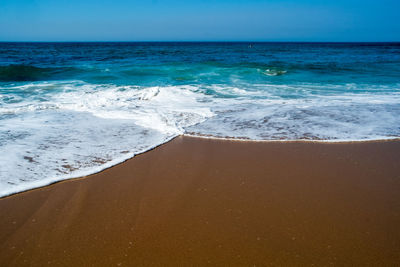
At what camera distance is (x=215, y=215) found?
9.18 ft

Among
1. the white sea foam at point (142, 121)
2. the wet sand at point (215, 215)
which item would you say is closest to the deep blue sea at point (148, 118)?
the white sea foam at point (142, 121)

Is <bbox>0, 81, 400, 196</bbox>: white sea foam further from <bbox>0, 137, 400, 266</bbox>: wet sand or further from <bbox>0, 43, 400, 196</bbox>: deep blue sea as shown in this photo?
<bbox>0, 137, 400, 266</bbox>: wet sand

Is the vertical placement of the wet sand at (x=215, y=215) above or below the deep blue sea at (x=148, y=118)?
below

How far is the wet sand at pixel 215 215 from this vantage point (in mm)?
2299

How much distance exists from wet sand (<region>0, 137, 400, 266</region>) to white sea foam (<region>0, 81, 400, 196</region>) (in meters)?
0.63

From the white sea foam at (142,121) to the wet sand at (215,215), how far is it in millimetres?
627

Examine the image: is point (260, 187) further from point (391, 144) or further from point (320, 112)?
point (320, 112)

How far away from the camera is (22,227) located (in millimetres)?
2654

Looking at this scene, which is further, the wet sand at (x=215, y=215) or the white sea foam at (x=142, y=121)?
the white sea foam at (x=142, y=121)

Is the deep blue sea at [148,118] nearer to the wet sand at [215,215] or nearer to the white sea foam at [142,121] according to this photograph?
the white sea foam at [142,121]

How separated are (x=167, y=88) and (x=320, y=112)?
621 centimetres

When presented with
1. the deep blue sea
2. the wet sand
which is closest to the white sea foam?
the deep blue sea

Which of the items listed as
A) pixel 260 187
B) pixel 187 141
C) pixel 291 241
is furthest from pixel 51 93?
pixel 291 241

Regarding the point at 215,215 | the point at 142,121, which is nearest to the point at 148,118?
the point at 142,121
